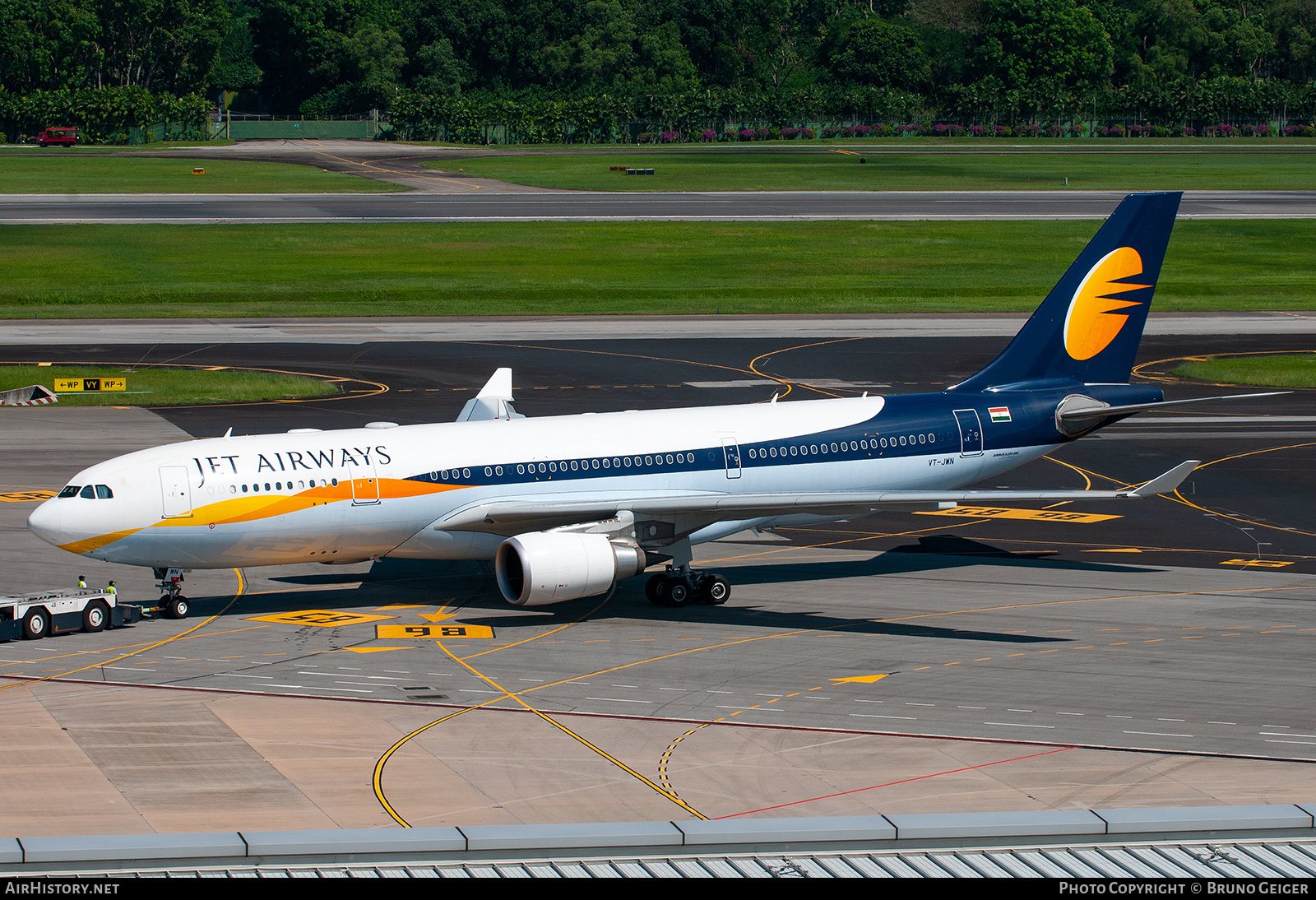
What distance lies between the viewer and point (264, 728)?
2847cm

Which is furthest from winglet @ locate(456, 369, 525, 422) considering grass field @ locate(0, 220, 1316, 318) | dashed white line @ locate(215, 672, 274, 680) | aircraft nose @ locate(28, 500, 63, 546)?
grass field @ locate(0, 220, 1316, 318)

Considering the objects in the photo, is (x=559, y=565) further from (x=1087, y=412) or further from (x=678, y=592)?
(x=1087, y=412)

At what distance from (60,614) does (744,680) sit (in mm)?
16974

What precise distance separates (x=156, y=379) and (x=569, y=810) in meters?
53.1

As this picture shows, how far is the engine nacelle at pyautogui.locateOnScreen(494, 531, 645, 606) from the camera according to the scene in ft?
115

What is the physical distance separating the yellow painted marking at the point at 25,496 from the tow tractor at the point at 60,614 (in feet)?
45.5

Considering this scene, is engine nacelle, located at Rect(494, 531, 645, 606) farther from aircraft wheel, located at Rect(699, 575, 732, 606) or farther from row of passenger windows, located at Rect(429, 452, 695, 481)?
aircraft wheel, located at Rect(699, 575, 732, 606)

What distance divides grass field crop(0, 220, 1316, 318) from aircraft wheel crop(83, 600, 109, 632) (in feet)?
200

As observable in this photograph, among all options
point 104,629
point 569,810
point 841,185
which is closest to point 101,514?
point 104,629

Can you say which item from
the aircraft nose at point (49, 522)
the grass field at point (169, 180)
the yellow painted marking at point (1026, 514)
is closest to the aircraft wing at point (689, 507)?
the aircraft nose at point (49, 522)

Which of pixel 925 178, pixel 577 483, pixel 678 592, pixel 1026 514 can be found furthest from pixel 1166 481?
pixel 925 178

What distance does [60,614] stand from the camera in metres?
35.4

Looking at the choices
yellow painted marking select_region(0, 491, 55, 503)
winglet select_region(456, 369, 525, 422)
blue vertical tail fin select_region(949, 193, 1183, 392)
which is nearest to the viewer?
blue vertical tail fin select_region(949, 193, 1183, 392)

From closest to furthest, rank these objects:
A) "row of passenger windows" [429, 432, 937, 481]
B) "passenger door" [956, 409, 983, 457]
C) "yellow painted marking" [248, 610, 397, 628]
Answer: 1. "yellow painted marking" [248, 610, 397, 628]
2. "row of passenger windows" [429, 432, 937, 481]
3. "passenger door" [956, 409, 983, 457]
